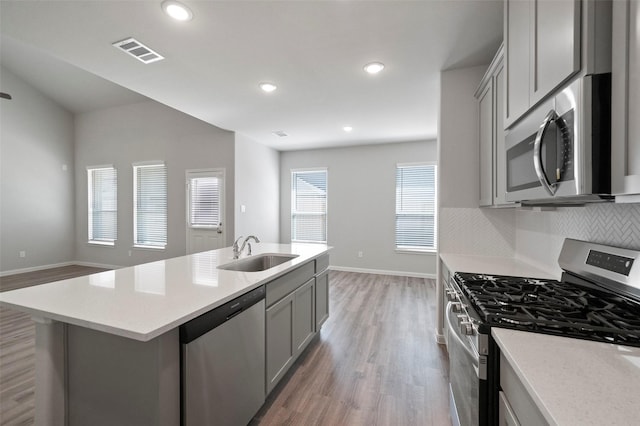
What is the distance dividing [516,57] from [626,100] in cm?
78

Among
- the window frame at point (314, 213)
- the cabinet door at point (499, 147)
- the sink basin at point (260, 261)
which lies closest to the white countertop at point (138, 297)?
the sink basin at point (260, 261)

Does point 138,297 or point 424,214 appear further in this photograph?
point 424,214

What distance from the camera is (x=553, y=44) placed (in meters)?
1.01

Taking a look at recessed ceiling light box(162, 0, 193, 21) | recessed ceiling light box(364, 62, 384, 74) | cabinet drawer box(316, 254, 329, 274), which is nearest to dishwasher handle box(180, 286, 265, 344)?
cabinet drawer box(316, 254, 329, 274)

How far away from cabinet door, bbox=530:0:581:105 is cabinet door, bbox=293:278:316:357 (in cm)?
194

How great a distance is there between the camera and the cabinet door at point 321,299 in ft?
8.47

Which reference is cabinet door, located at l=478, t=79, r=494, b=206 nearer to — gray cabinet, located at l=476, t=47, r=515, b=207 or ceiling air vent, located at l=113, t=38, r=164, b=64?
gray cabinet, located at l=476, t=47, r=515, b=207

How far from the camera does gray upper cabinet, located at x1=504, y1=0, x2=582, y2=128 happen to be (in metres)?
0.90

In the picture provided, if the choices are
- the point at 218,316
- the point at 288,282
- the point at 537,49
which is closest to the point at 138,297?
the point at 218,316

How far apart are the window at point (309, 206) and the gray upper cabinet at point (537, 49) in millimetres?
4603

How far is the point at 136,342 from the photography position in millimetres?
1063

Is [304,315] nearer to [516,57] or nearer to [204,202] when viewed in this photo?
[516,57]

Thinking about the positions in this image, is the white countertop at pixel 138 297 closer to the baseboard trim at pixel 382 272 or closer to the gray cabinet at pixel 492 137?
the gray cabinet at pixel 492 137

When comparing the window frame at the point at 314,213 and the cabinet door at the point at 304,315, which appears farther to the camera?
the window frame at the point at 314,213
